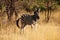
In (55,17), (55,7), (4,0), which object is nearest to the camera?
(4,0)

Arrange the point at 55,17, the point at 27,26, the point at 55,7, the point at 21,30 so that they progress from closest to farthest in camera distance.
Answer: the point at 21,30, the point at 27,26, the point at 55,17, the point at 55,7

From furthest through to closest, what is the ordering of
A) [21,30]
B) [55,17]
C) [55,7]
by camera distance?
[55,7] → [55,17] → [21,30]

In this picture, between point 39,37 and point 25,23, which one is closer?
point 39,37

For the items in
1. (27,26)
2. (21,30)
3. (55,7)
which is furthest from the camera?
(55,7)

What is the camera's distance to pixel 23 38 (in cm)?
866

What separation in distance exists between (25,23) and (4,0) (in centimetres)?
281

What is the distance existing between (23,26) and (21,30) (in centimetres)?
42

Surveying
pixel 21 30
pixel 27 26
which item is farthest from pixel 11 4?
pixel 21 30

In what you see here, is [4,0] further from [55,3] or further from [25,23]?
[55,3]

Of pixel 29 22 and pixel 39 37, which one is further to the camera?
pixel 29 22

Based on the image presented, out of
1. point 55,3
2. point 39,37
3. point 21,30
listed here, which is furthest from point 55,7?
point 39,37

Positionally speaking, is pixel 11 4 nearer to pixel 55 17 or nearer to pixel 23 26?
pixel 23 26

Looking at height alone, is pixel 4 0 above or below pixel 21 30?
above

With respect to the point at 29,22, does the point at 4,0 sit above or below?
above
